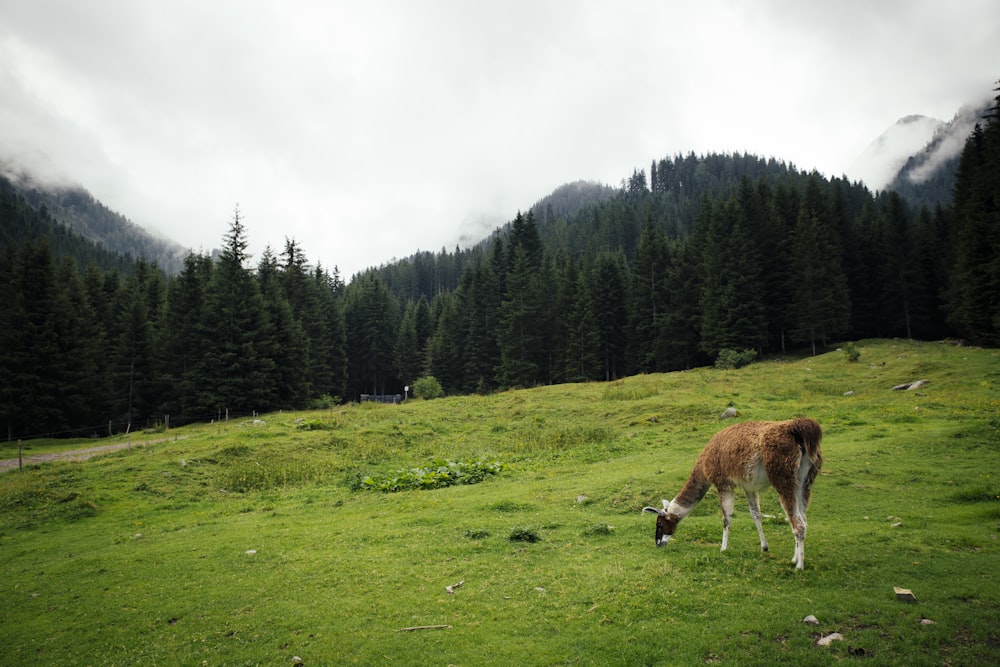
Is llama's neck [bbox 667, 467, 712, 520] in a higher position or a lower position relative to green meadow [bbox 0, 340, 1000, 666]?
higher

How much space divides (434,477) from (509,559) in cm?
944

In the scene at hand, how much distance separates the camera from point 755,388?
32.8 meters

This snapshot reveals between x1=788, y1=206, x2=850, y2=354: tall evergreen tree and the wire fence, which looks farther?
x1=788, y1=206, x2=850, y2=354: tall evergreen tree

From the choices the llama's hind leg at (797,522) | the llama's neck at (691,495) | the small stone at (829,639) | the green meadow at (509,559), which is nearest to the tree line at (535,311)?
the green meadow at (509,559)

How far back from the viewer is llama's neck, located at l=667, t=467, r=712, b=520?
33.9 ft

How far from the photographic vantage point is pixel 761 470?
345 inches

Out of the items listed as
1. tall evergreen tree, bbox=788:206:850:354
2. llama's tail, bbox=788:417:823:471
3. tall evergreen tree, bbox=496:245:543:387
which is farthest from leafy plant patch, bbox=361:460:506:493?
tall evergreen tree, bbox=788:206:850:354

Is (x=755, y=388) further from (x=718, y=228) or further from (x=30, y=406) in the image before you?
(x=30, y=406)

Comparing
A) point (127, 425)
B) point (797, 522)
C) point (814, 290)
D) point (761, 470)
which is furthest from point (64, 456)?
point (814, 290)

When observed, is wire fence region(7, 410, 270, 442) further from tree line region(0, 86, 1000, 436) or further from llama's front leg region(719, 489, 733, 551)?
llama's front leg region(719, 489, 733, 551)

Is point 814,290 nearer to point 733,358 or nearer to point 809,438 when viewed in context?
point 733,358

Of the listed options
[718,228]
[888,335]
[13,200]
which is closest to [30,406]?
[718,228]

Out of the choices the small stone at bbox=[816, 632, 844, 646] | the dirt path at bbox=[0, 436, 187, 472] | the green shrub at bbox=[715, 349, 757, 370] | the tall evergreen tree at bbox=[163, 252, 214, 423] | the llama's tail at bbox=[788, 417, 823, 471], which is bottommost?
the small stone at bbox=[816, 632, 844, 646]

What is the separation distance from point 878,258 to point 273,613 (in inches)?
3257
